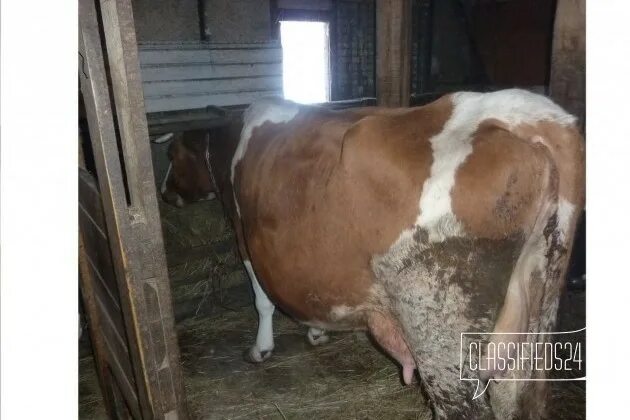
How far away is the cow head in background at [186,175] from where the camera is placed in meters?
4.43

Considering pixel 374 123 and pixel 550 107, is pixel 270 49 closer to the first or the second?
pixel 374 123

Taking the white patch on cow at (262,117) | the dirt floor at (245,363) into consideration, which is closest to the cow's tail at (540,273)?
the dirt floor at (245,363)

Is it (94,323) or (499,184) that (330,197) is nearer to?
(499,184)

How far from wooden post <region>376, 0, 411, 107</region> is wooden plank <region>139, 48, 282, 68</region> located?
8.68 ft

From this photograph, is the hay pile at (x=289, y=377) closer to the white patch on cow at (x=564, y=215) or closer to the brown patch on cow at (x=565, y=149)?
the white patch on cow at (x=564, y=215)

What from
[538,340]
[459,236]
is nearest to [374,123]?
[459,236]

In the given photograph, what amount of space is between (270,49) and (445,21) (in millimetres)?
5918

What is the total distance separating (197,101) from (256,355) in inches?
124

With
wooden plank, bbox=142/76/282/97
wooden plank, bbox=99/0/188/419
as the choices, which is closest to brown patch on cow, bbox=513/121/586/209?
wooden plank, bbox=99/0/188/419

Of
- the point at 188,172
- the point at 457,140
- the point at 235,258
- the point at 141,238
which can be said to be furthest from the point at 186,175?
the point at 457,140

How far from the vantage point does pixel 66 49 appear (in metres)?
1.20

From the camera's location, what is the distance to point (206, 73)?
5.60 meters

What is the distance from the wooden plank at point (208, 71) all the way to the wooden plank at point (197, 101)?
0.72ft

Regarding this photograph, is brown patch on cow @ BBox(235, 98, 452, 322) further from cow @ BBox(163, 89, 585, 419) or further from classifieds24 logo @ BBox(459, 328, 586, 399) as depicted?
classifieds24 logo @ BBox(459, 328, 586, 399)
